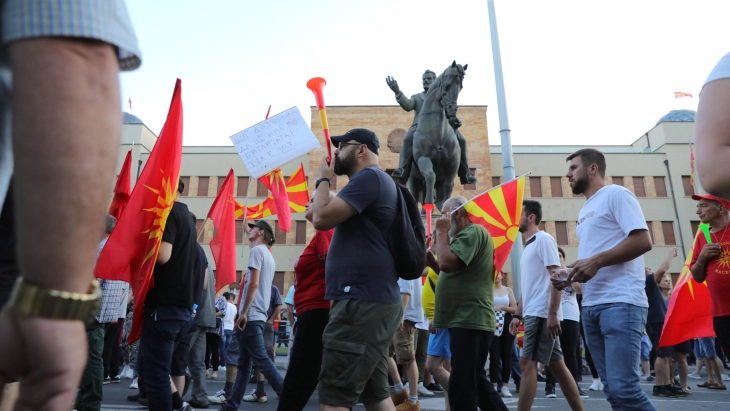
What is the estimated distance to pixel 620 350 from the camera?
375 cm

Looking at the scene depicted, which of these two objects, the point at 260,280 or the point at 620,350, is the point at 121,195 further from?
the point at 620,350

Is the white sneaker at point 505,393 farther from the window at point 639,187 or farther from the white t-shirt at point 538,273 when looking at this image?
the window at point 639,187

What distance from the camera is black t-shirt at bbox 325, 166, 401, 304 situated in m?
3.27

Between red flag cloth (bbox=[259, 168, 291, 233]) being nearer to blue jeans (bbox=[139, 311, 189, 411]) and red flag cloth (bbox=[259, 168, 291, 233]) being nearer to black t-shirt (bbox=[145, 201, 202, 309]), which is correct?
black t-shirt (bbox=[145, 201, 202, 309])

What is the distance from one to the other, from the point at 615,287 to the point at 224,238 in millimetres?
6165

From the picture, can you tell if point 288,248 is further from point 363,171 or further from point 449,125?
point 363,171

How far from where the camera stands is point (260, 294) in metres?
6.84

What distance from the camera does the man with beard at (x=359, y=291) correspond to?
306 centimetres

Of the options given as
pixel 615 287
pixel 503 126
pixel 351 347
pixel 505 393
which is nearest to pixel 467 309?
pixel 615 287

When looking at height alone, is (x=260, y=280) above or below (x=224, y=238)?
below

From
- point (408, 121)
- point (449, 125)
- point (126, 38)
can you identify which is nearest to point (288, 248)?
point (408, 121)

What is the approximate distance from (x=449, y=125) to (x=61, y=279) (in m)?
9.03

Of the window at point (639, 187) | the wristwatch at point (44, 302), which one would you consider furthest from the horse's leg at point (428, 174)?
the window at point (639, 187)

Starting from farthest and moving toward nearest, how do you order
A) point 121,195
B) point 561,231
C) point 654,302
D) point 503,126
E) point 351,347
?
point 561,231, point 503,126, point 654,302, point 121,195, point 351,347
